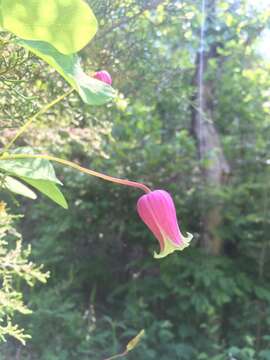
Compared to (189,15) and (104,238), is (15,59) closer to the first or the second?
(189,15)

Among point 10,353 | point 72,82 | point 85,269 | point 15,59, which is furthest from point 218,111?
point 72,82

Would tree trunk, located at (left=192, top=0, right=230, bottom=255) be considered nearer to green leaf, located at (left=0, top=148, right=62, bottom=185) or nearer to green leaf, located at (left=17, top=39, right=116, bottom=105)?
green leaf, located at (left=0, top=148, right=62, bottom=185)

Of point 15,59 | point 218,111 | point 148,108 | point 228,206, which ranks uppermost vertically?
point 15,59

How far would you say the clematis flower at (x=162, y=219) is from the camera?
2.59 ft

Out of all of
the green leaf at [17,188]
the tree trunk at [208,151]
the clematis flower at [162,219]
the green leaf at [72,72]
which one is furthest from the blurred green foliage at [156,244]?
the green leaf at [72,72]

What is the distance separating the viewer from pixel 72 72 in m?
0.60

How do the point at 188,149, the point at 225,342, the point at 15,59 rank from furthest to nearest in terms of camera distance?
the point at 188,149 < the point at 225,342 < the point at 15,59

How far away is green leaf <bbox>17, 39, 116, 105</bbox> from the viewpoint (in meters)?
0.58

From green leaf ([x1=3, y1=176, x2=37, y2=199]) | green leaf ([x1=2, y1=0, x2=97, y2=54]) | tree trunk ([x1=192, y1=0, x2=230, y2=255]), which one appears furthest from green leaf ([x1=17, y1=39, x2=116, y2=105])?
tree trunk ([x1=192, y1=0, x2=230, y2=255])

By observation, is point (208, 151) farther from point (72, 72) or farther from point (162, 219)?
point (72, 72)

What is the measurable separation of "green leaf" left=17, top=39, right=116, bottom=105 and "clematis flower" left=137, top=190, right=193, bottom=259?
0.20m

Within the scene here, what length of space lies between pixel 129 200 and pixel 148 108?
546mm

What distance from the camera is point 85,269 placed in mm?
3150

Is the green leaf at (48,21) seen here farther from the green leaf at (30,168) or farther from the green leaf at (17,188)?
the green leaf at (17,188)
